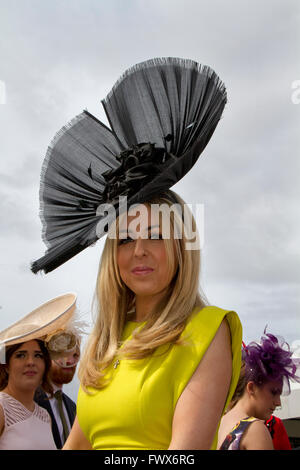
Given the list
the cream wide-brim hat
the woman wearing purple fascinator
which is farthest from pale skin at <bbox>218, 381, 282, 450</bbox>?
the cream wide-brim hat

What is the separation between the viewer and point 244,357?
12.3 feet

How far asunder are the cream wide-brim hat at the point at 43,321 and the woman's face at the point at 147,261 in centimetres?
219

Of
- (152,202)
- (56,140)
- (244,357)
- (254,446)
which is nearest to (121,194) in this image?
(152,202)

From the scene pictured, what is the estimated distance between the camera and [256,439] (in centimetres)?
272

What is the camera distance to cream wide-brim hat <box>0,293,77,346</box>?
391 centimetres

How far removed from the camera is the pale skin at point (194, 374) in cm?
152

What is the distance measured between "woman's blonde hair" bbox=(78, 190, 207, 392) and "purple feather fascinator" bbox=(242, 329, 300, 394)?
6.27 feet

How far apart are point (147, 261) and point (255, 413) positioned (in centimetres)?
200

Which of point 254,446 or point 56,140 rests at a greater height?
point 56,140

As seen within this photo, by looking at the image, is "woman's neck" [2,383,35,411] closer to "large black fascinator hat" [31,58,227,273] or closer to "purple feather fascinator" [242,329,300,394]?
"purple feather fascinator" [242,329,300,394]

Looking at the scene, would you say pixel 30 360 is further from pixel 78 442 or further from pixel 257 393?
pixel 78 442

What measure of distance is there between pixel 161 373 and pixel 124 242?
57cm

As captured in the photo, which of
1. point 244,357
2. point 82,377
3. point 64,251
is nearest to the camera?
point 82,377
